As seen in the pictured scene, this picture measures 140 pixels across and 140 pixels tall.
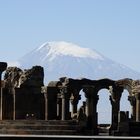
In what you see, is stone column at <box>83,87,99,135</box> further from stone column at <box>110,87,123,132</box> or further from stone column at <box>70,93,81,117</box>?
stone column at <box>70,93,81,117</box>

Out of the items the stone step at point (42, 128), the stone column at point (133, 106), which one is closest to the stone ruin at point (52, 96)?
the stone column at point (133, 106)

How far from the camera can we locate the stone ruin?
239 feet

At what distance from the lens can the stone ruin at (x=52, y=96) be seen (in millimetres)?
72875

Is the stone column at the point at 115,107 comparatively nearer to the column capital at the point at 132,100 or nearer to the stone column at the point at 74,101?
the column capital at the point at 132,100

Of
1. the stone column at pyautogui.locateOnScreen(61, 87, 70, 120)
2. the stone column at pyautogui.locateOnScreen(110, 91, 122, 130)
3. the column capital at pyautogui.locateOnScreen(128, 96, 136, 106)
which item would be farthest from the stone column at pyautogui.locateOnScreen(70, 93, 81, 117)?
the column capital at pyautogui.locateOnScreen(128, 96, 136, 106)

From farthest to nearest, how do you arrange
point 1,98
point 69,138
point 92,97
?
point 1,98 < point 92,97 < point 69,138

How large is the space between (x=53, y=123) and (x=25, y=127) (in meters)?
2.47

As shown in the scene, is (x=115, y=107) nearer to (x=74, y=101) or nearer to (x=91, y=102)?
(x=91, y=102)

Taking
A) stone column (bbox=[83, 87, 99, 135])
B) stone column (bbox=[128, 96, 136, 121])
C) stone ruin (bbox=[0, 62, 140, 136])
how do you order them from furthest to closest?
1. stone column (bbox=[128, 96, 136, 121])
2. stone ruin (bbox=[0, 62, 140, 136])
3. stone column (bbox=[83, 87, 99, 135])

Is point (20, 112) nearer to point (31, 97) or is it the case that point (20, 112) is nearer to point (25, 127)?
point (31, 97)

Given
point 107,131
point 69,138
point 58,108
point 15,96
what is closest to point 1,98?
point 15,96

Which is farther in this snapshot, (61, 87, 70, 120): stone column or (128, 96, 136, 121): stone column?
(61, 87, 70, 120): stone column

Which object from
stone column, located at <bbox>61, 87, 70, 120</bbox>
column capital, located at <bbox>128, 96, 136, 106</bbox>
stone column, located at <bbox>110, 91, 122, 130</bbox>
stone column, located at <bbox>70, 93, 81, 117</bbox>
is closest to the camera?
column capital, located at <bbox>128, 96, 136, 106</bbox>

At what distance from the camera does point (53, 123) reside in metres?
63.8
